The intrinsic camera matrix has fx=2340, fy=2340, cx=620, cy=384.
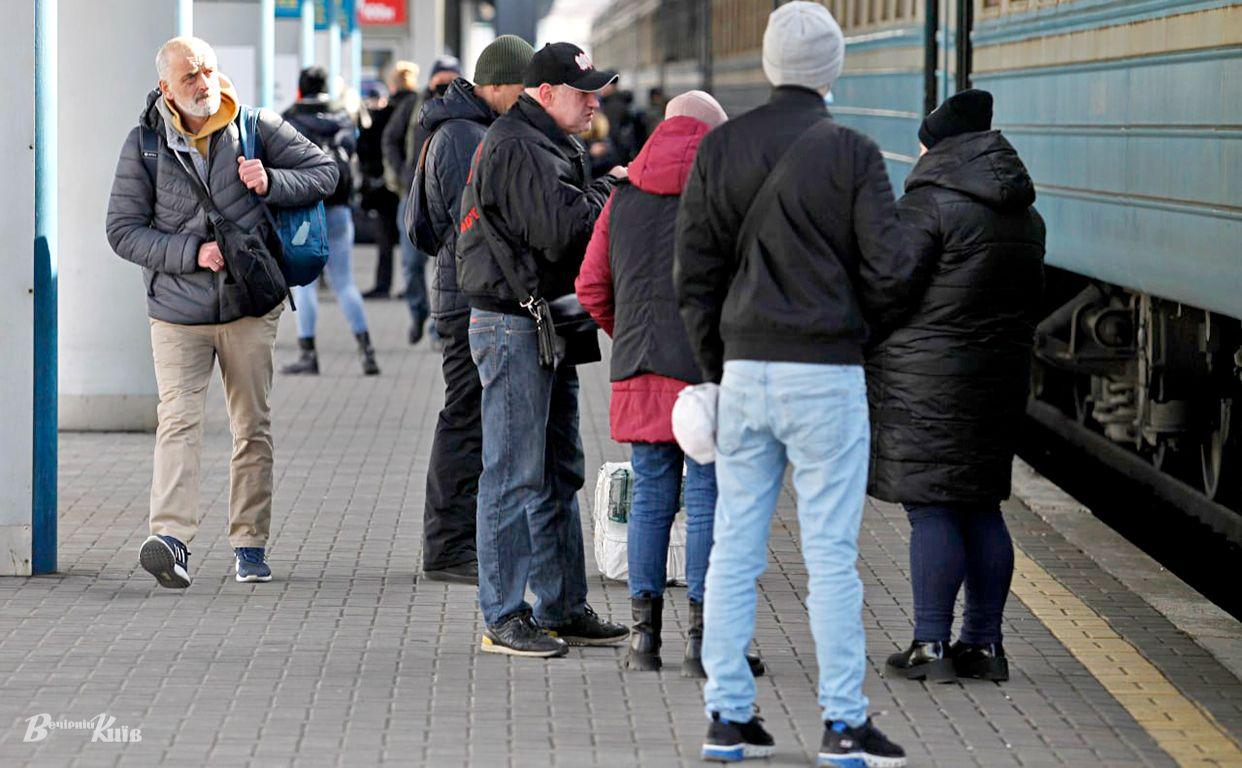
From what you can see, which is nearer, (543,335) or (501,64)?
(543,335)

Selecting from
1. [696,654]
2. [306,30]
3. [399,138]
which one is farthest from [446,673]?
[306,30]

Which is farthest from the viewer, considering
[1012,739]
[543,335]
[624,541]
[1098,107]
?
[1098,107]

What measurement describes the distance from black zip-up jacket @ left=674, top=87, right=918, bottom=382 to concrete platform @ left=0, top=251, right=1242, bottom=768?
3.11ft

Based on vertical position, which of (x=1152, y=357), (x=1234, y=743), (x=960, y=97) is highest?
(x=960, y=97)

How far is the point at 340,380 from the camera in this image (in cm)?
1348

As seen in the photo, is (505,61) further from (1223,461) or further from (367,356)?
(367,356)

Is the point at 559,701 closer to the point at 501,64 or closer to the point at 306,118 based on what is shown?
the point at 501,64

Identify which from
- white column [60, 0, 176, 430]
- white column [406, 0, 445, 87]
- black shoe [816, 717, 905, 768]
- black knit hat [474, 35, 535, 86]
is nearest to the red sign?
white column [406, 0, 445, 87]

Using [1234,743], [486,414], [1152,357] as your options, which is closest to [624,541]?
[486,414]

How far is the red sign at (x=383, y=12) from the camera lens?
3647 cm

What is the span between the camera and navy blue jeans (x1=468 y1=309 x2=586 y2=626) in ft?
20.0

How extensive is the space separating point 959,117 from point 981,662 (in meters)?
1.38

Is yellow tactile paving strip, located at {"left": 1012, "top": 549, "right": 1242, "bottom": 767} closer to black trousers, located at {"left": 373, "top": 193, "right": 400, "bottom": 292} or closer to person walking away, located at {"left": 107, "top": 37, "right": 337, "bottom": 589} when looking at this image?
person walking away, located at {"left": 107, "top": 37, "right": 337, "bottom": 589}

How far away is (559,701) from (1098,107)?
449 centimetres
